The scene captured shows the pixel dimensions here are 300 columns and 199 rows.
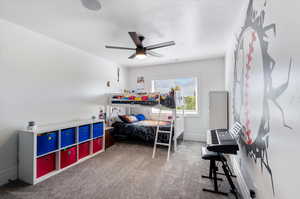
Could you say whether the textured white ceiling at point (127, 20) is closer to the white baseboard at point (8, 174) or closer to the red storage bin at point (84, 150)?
the red storage bin at point (84, 150)

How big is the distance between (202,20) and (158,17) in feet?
2.30

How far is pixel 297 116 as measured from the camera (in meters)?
0.80

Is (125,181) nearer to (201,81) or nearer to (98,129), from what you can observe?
(98,129)

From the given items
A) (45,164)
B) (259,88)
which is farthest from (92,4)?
(45,164)

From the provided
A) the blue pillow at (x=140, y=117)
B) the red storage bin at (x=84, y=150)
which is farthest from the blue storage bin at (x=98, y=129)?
the blue pillow at (x=140, y=117)

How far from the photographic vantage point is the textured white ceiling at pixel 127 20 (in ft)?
6.29

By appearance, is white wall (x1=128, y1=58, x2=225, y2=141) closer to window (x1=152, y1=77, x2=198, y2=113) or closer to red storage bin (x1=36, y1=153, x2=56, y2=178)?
window (x1=152, y1=77, x2=198, y2=113)

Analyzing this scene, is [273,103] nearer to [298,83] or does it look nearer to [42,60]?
[298,83]

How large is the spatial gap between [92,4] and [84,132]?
2.37 metres

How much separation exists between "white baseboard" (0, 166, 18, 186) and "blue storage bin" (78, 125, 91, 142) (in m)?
1.04

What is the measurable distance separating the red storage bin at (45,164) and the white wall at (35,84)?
0.47 m

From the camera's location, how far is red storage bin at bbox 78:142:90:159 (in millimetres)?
3008

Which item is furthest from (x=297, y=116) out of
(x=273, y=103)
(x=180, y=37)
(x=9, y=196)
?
(x=9, y=196)

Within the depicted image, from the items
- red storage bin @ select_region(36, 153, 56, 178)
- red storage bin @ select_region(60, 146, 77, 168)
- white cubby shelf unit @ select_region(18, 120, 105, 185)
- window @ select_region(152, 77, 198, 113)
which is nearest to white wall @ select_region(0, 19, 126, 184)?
white cubby shelf unit @ select_region(18, 120, 105, 185)
